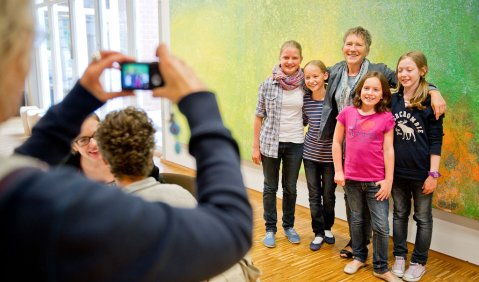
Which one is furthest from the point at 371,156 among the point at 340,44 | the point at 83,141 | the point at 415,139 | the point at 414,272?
the point at 83,141

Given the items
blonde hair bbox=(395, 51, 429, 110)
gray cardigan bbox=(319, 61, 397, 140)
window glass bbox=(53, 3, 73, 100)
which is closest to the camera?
blonde hair bbox=(395, 51, 429, 110)

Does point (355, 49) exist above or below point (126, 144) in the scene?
above

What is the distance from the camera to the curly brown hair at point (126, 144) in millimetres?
1612

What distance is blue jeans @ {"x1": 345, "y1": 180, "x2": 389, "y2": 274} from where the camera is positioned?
9.39 ft

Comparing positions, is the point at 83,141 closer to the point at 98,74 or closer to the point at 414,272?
the point at 98,74

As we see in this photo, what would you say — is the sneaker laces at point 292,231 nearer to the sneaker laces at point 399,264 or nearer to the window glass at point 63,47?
the sneaker laces at point 399,264

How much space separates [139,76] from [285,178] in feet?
9.00

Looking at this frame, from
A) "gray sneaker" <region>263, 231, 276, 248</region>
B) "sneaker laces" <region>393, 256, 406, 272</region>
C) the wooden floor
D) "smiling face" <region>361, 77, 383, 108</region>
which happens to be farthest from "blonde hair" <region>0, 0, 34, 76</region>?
"gray sneaker" <region>263, 231, 276, 248</region>

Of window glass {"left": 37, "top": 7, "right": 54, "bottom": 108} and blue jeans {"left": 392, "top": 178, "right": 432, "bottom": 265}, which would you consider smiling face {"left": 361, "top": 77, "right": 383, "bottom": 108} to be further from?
window glass {"left": 37, "top": 7, "right": 54, "bottom": 108}

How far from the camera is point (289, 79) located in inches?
130

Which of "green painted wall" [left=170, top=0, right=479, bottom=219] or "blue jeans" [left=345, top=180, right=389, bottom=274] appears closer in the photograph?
"blue jeans" [left=345, top=180, right=389, bottom=274]

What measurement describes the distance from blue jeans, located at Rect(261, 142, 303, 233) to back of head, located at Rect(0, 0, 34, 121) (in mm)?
2965

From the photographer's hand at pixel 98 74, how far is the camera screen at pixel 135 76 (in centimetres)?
2

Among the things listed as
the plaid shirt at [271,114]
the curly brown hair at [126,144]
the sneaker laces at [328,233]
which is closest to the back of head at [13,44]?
the curly brown hair at [126,144]
